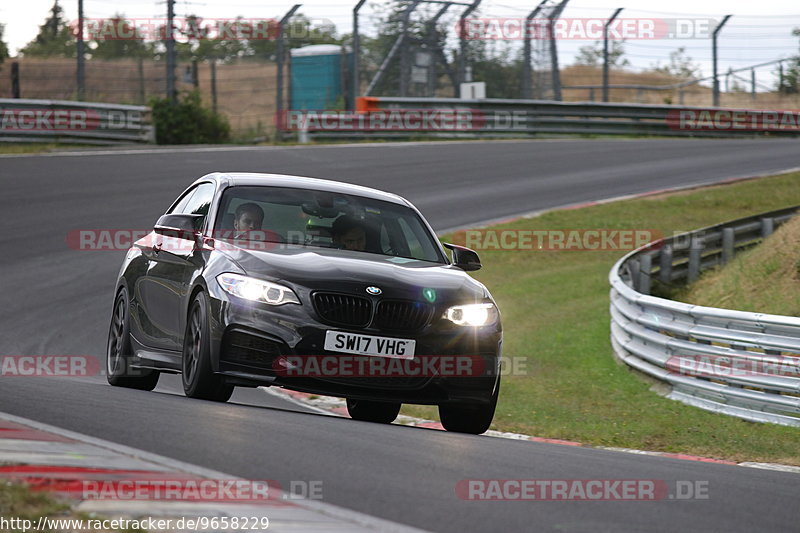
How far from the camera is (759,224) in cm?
1731

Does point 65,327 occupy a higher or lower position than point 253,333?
lower

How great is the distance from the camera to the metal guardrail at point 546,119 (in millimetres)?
29453

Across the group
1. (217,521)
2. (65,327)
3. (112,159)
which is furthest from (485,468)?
(112,159)

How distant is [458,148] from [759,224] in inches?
446

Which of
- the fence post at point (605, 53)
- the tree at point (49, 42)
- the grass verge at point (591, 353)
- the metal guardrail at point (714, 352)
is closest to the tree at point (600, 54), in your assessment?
the fence post at point (605, 53)

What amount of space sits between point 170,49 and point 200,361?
2172cm

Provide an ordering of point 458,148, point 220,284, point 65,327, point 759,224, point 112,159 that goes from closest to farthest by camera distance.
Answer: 1. point 220,284
2. point 65,327
3. point 759,224
4. point 112,159
5. point 458,148

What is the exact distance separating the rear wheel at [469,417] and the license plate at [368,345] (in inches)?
29.2

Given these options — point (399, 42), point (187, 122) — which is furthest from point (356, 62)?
point (187, 122)

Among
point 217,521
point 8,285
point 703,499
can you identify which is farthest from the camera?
point 8,285

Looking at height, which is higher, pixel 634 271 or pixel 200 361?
pixel 200 361

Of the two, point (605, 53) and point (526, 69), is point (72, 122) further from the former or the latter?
point (605, 53)

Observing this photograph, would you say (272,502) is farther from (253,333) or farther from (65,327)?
(65,327)

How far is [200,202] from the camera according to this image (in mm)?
8727
